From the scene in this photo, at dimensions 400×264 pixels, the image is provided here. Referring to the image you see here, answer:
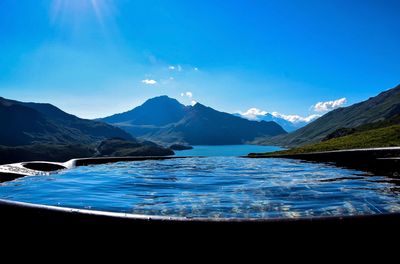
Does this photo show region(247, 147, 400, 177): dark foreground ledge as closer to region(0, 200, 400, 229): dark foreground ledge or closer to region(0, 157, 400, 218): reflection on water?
region(0, 157, 400, 218): reflection on water

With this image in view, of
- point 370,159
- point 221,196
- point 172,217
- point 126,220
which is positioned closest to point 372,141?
point 370,159

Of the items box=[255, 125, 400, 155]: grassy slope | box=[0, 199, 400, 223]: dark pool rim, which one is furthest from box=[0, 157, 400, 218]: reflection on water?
box=[255, 125, 400, 155]: grassy slope

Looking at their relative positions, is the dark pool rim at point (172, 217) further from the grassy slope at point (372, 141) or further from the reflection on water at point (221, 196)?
the grassy slope at point (372, 141)

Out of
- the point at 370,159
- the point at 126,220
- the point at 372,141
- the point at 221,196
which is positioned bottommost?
the point at 221,196

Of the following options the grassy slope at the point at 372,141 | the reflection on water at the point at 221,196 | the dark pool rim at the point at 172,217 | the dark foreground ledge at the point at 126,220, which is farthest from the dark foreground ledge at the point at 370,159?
the dark foreground ledge at the point at 126,220

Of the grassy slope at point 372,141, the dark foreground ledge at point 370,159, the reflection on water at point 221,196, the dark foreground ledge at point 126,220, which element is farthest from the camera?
the grassy slope at point 372,141

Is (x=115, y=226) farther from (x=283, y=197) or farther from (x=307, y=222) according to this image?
(x=283, y=197)

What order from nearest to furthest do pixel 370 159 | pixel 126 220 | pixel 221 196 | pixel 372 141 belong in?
pixel 126 220 < pixel 221 196 < pixel 370 159 < pixel 372 141

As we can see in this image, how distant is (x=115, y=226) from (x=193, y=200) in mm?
4456

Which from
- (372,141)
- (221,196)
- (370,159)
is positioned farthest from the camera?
(372,141)

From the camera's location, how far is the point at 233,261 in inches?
109

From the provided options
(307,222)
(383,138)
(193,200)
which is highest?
(383,138)

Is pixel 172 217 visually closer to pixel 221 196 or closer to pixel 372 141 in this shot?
pixel 221 196

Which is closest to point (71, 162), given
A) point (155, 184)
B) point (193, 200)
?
point (155, 184)
